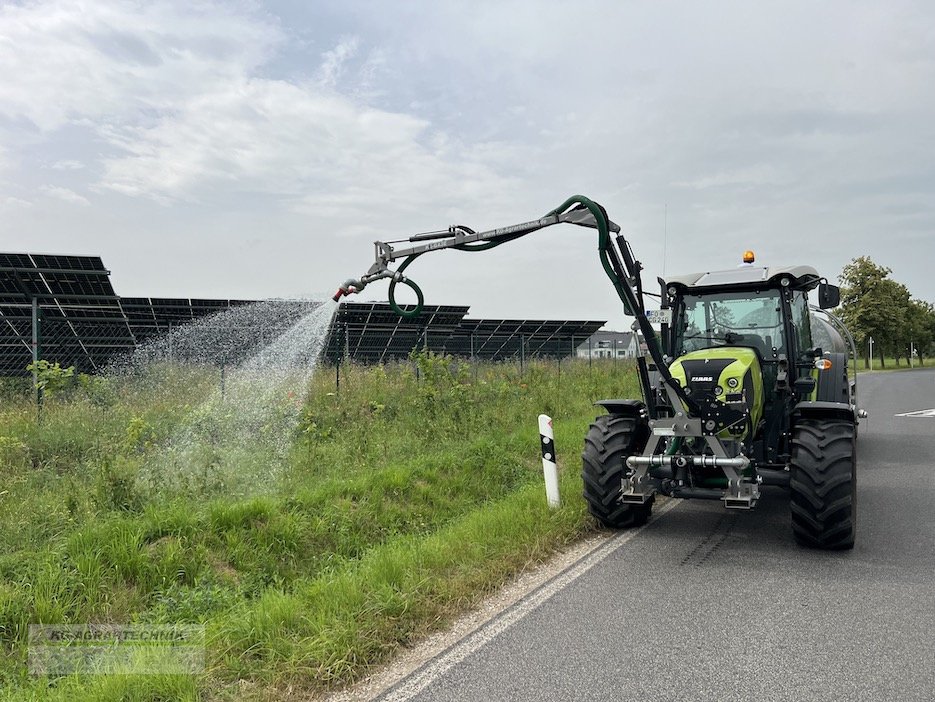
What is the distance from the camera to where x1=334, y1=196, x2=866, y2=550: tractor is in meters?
5.46

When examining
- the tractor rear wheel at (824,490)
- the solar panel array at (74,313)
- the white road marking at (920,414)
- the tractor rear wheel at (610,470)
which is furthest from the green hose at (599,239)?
the white road marking at (920,414)

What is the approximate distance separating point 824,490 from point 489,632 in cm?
304

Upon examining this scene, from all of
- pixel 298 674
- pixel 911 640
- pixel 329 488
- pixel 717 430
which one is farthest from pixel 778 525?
pixel 298 674

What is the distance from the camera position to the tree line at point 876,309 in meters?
51.8

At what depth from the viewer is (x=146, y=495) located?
623 centimetres

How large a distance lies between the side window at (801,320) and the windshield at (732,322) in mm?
290

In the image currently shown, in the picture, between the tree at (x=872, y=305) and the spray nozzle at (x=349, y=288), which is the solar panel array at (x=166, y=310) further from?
the tree at (x=872, y=305)

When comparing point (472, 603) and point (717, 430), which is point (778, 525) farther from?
point (472, 603)

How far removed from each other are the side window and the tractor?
0.11 feet

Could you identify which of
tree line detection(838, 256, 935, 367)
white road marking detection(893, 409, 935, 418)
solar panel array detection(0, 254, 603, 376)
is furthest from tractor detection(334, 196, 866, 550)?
tree line detection(838, 256, 935, 367)

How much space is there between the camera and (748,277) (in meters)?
7.30

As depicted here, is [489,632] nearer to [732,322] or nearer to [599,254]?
[599,254]

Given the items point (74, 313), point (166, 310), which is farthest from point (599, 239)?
point (166, 310)

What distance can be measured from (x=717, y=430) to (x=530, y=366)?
11.8 meters
